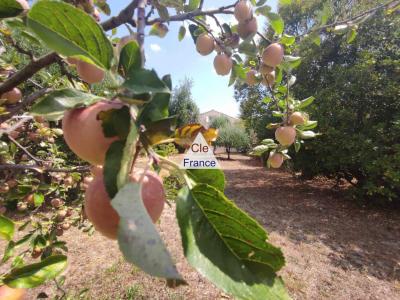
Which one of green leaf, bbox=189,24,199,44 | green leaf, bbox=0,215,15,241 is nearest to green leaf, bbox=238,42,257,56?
green leaf, bbox=189,24,199,44

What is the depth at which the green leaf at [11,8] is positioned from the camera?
0.46 m

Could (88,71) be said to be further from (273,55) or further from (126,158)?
(273,55)

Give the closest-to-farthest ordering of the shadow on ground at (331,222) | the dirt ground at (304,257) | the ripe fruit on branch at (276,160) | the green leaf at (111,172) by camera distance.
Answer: the green leaf at (111,172)
the ripe fruit on branch at (276,160)
the dirt ground at (304,257)
the shadow on ground at (331,222)

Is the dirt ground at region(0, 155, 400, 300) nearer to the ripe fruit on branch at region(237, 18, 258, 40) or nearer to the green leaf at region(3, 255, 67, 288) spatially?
the green leaf at region(3, 255, 67, 288)

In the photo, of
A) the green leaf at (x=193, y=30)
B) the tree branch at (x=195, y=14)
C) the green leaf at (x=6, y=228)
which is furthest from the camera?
the green leaf at (x=193, y=30)

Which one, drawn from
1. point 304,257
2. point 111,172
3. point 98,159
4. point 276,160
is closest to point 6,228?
point 98,159

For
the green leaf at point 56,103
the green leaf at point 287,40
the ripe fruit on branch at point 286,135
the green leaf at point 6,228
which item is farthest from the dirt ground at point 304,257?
the green leaf at point 56,103

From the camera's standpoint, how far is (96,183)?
1.46 feet

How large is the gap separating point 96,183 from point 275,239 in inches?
148

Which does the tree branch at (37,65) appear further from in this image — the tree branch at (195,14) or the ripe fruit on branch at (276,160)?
the ripe fruit on branch at (276,160)

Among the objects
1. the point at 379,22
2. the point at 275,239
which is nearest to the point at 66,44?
the point at 275,239

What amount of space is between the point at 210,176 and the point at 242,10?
2.59 feet

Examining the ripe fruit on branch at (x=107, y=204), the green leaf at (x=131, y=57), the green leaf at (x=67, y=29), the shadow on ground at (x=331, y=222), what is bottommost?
the shadow on ground at (x=331, y=222)

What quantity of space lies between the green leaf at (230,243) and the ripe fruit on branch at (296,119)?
45.7 inches
